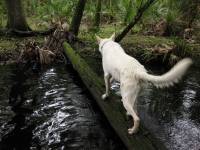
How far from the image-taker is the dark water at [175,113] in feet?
25.3

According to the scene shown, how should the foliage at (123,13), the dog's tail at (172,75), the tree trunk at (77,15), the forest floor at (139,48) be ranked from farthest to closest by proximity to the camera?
1. the foliage at (123,13)
2. the tree trunk at (77,15)
3. the forest floor at (139,48)
4. the dog's tail at (172,75)

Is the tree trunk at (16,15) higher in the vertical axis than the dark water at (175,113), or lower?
higher

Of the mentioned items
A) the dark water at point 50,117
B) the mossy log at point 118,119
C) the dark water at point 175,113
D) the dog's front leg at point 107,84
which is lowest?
the dark water at point 175,113

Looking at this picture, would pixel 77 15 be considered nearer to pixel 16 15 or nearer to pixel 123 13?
pixel 16 15

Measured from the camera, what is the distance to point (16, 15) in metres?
18.1

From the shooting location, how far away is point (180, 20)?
19.8 m

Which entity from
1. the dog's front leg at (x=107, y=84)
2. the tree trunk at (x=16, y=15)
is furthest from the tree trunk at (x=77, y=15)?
the dog's front leg at (x=107, y=84)

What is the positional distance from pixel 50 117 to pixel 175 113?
3.41 m

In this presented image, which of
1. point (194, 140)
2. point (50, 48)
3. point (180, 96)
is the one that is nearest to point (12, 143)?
point (194, 140)

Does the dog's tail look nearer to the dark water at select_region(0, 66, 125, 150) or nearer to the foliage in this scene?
the dark water at select_region(0, 66, 125, 150)

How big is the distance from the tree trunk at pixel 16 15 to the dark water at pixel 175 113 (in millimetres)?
9168

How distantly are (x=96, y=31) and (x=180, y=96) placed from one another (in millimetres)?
9317

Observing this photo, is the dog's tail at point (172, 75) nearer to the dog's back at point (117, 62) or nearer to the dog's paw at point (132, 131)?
the dog's back at point (117, 62)

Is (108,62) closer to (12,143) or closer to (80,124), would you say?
(80,124)
